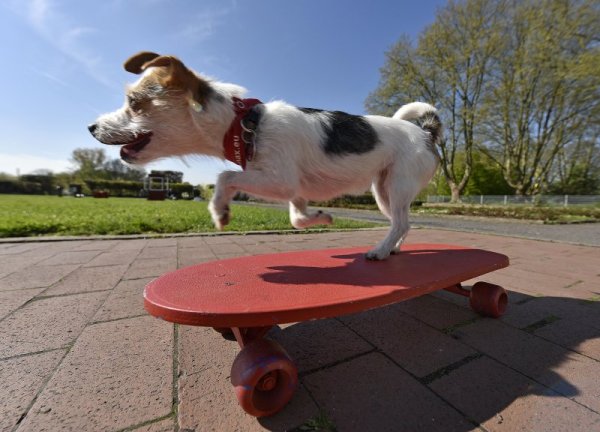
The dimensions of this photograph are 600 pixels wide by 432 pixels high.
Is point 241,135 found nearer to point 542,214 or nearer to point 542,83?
point 542,214

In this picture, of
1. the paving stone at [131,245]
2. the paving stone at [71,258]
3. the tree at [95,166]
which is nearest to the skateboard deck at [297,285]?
the paving stone at [71,258]

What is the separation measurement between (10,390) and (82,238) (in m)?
4.62

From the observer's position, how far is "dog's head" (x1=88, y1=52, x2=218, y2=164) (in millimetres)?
1642

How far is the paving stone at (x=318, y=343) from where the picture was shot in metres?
1.47

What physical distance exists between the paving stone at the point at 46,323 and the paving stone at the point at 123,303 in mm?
65

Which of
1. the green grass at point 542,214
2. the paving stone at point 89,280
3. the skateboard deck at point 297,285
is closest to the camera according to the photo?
the skateboard deck at point 297,285

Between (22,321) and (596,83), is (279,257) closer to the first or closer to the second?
(22,321)

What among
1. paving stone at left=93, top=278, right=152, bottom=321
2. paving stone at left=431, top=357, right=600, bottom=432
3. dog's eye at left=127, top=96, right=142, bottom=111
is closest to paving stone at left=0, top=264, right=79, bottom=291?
paving stone at left=93, top=278, right=152, bottom=321

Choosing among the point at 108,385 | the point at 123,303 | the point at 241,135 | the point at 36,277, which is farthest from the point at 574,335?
the point at 36,277

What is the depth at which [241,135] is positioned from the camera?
5.69 feet

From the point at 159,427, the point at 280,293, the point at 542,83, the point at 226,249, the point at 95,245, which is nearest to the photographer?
the point at 159,427

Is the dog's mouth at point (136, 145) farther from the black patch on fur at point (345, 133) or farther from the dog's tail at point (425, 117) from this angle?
the dog's tail at point (425, 117)

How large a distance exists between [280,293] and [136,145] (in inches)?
49.1

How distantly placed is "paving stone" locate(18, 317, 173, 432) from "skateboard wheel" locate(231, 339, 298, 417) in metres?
0.33
